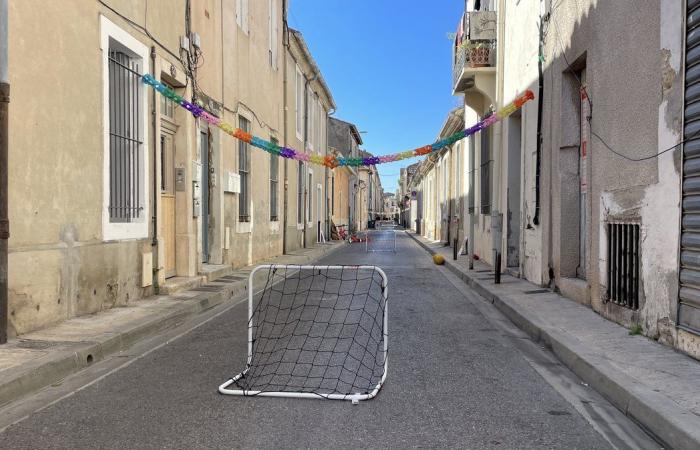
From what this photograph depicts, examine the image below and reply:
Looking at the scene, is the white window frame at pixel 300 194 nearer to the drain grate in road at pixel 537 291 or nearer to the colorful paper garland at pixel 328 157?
the colorful paper garland at pixel 328 157

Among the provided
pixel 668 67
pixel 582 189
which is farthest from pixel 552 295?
pixel 668 67

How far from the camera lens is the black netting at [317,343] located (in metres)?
4.71

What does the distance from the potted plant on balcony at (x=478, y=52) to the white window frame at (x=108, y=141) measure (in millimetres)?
8678

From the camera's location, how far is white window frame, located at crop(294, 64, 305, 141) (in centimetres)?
2105

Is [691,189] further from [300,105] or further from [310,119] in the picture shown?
[310,119]

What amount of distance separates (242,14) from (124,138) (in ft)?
22.7

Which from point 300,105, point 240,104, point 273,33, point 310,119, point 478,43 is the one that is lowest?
point 240,104

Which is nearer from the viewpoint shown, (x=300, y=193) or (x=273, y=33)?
(x=273, y=33)

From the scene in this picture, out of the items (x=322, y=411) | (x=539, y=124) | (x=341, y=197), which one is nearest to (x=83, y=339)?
(x=322, y=411)

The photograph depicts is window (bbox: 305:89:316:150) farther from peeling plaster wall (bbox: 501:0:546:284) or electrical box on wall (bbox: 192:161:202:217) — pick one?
electrical box on wall (bbox: 192:161:202:217)

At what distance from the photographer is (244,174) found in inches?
557

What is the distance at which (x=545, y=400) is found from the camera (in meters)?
4.29

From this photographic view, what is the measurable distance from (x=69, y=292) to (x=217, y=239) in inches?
217

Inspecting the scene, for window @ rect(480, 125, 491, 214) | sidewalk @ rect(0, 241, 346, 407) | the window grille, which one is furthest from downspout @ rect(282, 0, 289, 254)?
the window grille
